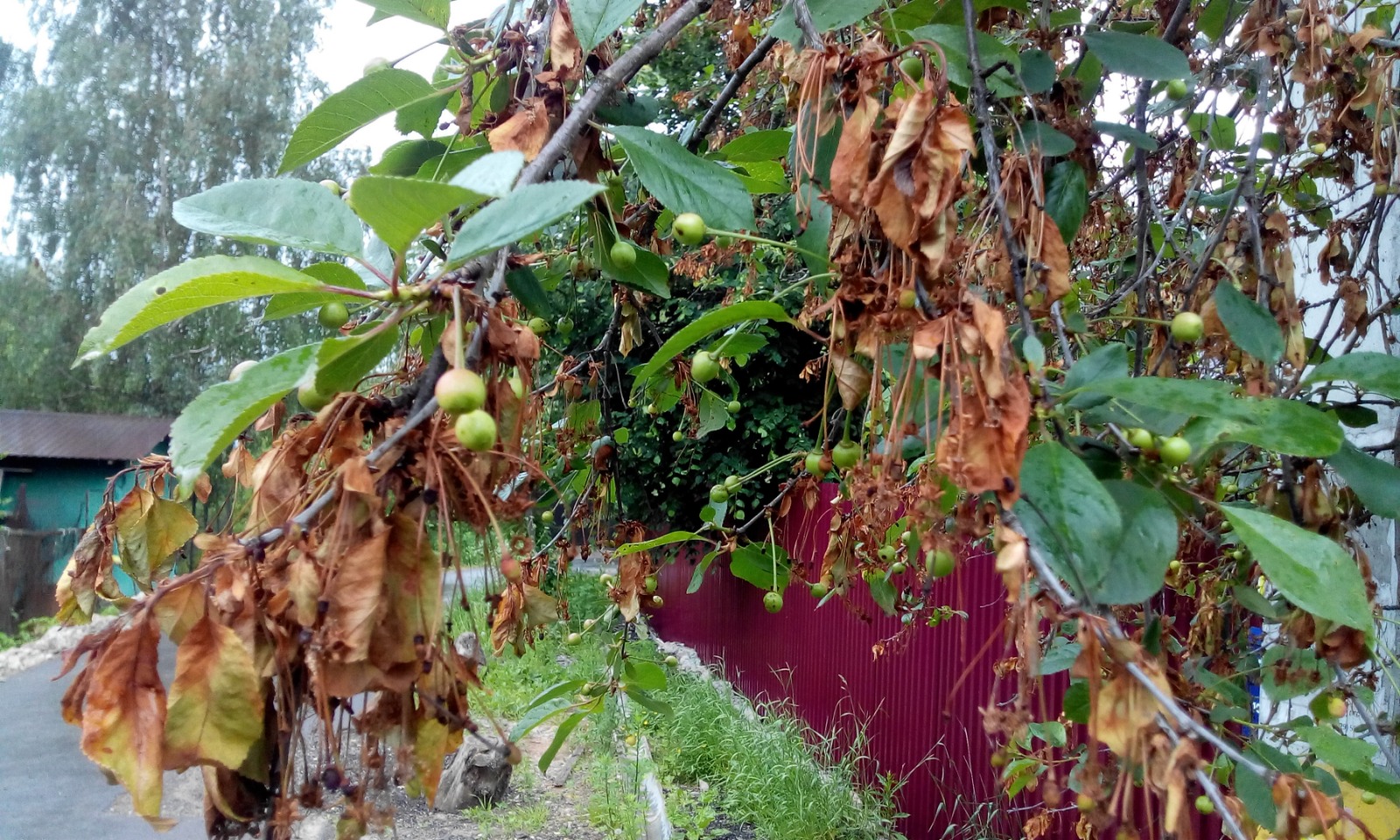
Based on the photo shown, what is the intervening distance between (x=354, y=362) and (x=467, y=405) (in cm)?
18

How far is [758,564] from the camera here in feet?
6.43

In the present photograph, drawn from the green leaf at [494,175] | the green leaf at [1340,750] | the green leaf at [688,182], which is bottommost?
the green leaf at [1340,750]

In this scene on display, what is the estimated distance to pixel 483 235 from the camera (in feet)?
2.01

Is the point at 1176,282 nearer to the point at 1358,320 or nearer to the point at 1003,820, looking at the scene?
the point at 1358,320

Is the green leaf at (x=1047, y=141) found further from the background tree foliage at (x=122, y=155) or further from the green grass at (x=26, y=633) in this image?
the background tree foliage at (x=122, y=155)

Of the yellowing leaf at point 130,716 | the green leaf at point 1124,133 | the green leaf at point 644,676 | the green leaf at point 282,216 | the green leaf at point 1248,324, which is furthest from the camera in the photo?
the green leaf at point 644,676

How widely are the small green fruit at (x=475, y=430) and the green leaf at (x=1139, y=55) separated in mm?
1095

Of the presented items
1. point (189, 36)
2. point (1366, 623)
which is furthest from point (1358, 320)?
point (189, 36)

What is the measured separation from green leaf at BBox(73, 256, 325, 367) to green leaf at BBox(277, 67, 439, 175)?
0.54m

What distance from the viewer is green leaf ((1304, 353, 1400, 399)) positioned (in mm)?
986

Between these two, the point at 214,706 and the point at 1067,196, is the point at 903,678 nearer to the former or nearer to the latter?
the point at 1067,196

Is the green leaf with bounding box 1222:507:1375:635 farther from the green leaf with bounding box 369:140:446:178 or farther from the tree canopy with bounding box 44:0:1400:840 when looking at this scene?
the green leaf with bounding box 369:140:446:178

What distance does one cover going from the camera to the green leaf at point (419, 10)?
1066mm

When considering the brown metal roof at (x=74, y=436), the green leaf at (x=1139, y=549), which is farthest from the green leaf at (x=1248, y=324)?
the brown metal roof at (x=74, y=436)
